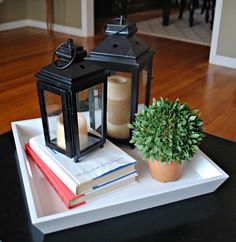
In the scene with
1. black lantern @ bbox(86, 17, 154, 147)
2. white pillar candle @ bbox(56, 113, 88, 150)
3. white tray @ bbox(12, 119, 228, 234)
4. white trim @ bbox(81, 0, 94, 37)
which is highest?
black lantern @ bbox(86, 17, 154, 147)

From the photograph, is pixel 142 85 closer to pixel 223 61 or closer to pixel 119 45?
pixel 119 45

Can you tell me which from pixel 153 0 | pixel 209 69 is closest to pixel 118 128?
pixel 209 69

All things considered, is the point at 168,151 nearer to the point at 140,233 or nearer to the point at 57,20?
the point at 140,233

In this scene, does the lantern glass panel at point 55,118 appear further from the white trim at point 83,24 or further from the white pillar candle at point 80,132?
the white trim at point 83,24

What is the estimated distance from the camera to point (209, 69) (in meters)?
3.46

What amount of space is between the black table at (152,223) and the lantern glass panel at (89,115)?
19 centimetres

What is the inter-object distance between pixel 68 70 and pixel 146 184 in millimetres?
326

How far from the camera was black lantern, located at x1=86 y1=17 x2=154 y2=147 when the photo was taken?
887 mm

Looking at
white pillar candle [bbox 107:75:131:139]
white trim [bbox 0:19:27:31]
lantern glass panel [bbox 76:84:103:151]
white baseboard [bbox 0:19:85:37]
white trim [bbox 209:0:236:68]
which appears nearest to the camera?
lantern glass panel [bbox 76:84:103:151]

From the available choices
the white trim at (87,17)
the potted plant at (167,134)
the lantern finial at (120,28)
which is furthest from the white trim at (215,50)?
the potted plant at (167,134)

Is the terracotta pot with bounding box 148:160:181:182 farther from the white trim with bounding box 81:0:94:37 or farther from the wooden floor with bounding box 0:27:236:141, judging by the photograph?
the white trim with bounding box 81:0:94:37

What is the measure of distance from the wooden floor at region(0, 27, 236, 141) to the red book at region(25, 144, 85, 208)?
1408 millimetres

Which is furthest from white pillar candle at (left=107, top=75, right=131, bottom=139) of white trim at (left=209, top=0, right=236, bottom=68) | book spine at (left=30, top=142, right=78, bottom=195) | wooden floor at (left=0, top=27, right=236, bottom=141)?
white trim at (left=209, top=0, right=236, bottom=68)

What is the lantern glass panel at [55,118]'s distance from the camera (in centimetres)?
79
